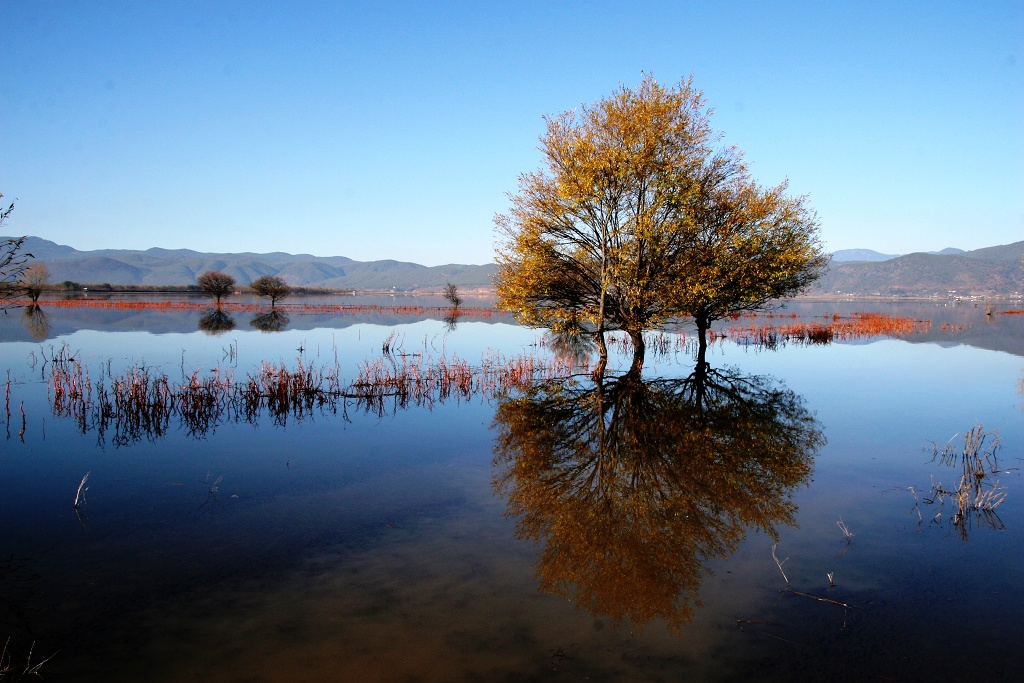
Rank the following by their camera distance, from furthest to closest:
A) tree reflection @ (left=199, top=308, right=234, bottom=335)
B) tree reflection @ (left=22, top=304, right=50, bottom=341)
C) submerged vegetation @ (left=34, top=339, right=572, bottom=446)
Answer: tree reflection @ (left=199, top=308, right=234, bottom=335)
tree reflection @ (left=22, top=304, right=50, bottom=341)
submerged vegetation @ (left=34, top=339, right=572, bottom=446)

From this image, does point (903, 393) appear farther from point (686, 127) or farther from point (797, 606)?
point (797, 606)

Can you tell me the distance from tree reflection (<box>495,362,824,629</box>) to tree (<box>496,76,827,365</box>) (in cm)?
784

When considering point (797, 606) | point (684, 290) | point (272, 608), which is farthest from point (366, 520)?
point (684, 290)

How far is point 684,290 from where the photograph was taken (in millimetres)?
27016

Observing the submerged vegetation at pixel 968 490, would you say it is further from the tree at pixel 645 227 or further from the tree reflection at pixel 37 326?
the tree reflection at pixel 37 326

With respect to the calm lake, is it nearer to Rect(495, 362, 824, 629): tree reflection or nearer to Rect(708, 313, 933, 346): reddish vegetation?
Rect(495, 362, 824, 629): tree reflection

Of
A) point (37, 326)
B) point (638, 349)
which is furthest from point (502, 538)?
point (37, 326)

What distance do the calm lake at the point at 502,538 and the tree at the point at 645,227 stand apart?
877cm

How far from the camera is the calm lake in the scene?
6250 mm

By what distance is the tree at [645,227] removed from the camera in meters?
26.4

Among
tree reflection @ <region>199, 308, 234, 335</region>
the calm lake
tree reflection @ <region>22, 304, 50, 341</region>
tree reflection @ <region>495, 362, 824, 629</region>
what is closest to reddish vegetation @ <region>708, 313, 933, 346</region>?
the calm lake

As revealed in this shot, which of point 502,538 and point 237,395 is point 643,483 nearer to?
point 502,538

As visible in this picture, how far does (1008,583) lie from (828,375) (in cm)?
2194

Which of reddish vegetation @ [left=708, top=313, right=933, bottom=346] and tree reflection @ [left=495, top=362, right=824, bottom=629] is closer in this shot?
tree reflection @ [left=495, top=362, right=824, bottom=629]
